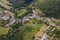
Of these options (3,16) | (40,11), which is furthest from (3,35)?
(40,11)

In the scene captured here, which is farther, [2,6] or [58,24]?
[2,6]

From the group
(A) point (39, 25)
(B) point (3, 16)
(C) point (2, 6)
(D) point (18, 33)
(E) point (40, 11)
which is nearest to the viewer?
(D) point (18, 33)

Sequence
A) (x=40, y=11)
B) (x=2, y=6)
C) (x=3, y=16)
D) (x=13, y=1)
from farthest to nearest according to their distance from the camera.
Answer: (x=13, y=1) → (x=2, y=6) → (x=40, y=11) → (x=3, y=16)

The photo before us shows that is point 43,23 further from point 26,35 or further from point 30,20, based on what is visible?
point 26,35

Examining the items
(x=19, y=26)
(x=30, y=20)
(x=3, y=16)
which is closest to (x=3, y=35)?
(x=19, y=26)

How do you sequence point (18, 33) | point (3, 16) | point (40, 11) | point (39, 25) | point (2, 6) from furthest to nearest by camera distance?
point (2, 6)
point (40, 11)
point (3, 16)
point (39, 25)
point (18, 33)

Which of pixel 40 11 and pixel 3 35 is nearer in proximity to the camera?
pixel 3 35

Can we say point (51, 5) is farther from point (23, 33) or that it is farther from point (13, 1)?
point (23, 33)

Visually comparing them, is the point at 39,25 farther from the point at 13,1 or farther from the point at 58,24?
the point at 13,1
